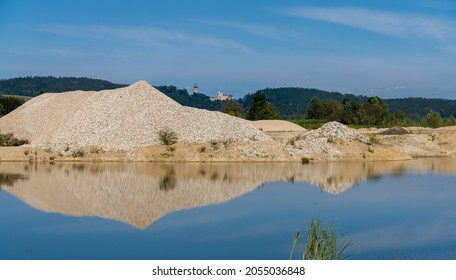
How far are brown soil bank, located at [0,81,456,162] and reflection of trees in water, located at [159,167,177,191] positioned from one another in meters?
4.54

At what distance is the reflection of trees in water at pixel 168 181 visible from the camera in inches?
611

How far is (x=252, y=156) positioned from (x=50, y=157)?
273 inches

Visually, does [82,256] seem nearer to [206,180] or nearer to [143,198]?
[143,198]

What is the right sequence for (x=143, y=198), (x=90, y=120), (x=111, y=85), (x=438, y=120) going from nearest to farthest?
1. (x=143, y=198)
2. (x=90, y=120)
3. (x=438, y=120)
4. (x=111, y=85)

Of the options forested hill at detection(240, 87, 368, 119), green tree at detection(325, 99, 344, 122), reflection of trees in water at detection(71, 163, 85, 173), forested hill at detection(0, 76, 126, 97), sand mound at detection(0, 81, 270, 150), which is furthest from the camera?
forested hill at detection(240, 87, 368, 119)

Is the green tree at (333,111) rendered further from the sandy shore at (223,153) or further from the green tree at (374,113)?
the sandy shore at (223,153)

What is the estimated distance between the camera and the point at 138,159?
23.3m

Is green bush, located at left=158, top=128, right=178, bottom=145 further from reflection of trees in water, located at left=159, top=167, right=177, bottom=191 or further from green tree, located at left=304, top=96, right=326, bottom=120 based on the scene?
green tree, located at left=304, top=96, right=326, bottom=120

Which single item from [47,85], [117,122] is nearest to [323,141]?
[117,122]

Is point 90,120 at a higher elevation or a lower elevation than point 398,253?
higher

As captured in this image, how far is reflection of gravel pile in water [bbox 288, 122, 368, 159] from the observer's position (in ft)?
82.6

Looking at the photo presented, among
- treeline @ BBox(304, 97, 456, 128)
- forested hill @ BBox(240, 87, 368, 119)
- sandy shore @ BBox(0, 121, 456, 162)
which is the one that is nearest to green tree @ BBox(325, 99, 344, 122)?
treeline @ BBox(304, 97, 456, 128)

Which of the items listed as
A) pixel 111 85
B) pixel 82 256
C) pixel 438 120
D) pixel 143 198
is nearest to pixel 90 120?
pixel 143 198

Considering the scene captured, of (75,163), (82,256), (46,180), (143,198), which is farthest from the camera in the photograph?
(75,163)
